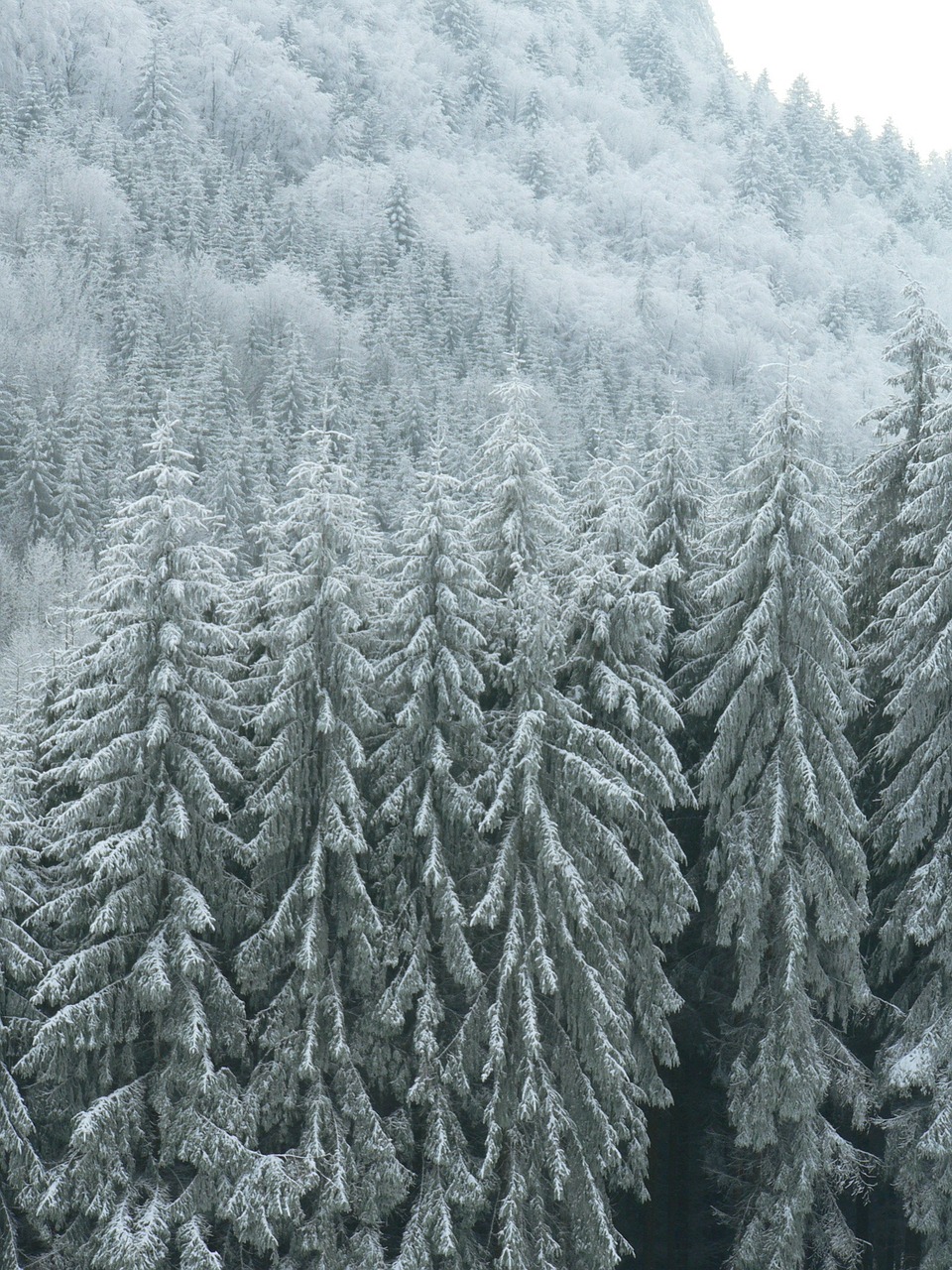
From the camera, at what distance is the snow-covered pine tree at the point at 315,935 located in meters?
15.6

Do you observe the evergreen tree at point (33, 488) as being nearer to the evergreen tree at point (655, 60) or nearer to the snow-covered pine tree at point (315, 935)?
the snow-covered pine tree at point (315, 935)

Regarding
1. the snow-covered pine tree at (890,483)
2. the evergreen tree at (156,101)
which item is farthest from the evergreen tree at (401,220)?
the snow-covered pine tree at (890,483)

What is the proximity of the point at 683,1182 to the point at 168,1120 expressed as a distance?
37.3ft

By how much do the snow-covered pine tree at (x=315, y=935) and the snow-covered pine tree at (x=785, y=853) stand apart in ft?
20.1

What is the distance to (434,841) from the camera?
16.9m

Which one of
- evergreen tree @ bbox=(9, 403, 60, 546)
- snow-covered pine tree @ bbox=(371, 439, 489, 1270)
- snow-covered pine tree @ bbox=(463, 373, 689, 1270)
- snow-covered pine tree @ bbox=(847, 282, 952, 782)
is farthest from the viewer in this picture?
evergreen tree @ bbox=(9, 403, 60, 546)

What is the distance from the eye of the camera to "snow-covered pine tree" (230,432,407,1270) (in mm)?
15602

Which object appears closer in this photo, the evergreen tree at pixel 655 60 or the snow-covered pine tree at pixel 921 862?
the snow-covered pine tree at pixel 921 862

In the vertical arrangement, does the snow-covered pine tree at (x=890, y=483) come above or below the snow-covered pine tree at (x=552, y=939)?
above

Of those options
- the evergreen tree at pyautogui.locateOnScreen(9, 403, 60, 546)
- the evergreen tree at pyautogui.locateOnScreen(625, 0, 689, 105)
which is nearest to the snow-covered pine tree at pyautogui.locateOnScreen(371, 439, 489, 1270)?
the evergreen tree at pyautogui.locateOnScreen(9, 403, 60, 546)

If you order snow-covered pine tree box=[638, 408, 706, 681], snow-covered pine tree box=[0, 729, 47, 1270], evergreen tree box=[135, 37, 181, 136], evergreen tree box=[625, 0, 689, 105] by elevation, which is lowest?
snow-covered pine tree box=[0, 729, 47, 1270]

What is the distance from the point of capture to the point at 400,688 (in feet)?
58.2

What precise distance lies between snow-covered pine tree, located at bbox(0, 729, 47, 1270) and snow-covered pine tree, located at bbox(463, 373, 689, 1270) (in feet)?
21.0

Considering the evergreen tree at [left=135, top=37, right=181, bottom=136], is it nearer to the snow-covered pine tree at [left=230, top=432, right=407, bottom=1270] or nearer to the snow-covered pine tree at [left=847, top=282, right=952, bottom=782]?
the snow-covered pine tree at [left=847, top=282, right=952, bottom=782]
